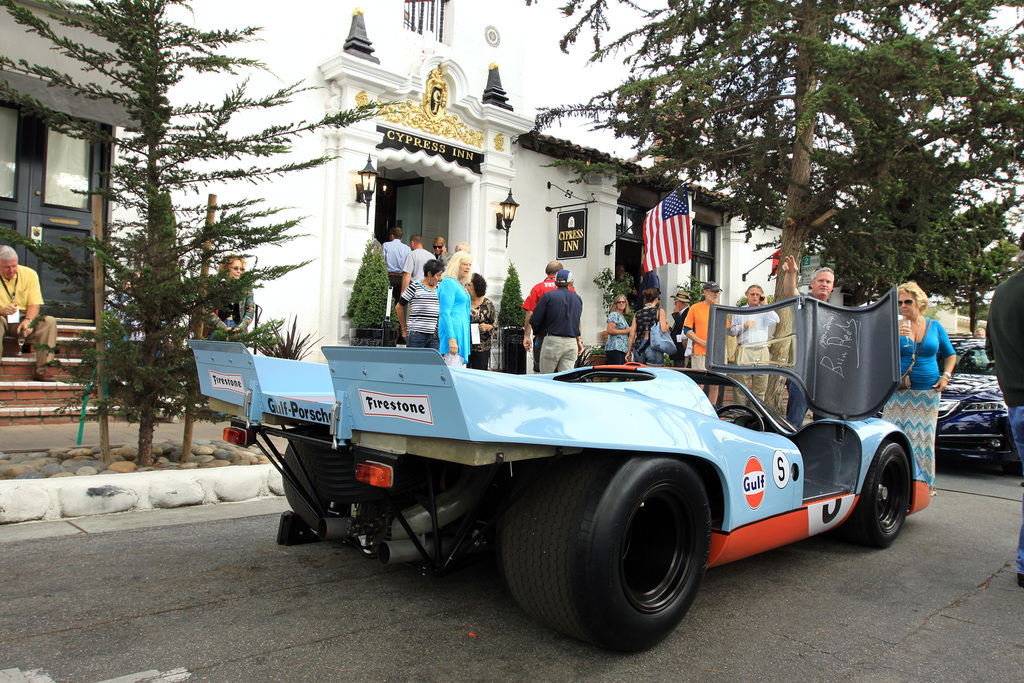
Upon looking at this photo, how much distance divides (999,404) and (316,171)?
950 centimetres

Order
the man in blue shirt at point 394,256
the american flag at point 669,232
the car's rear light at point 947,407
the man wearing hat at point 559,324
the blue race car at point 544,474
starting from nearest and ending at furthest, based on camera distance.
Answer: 1. the blue race car at point 544,474
2. the car's rear light at point 947,407
3. the man wearing hat at point 559,324
4. the man in blue shirt at point 394,256
5. the american flag at point 669,232

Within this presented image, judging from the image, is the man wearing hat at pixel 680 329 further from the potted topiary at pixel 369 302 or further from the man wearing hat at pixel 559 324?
the potted topiary at pixel 369 302

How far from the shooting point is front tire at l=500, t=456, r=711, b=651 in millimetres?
2488

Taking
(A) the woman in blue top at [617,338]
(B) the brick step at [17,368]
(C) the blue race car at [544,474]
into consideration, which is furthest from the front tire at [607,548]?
(A) the woman in blue top at [617,338]

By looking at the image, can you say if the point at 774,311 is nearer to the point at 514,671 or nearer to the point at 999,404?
the point at 514,671

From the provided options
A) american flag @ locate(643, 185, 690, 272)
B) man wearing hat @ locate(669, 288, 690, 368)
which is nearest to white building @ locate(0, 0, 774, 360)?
american flag @ locate(643, 185, 690, 272)

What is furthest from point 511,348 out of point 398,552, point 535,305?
point 398,552

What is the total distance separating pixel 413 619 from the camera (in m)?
2.93

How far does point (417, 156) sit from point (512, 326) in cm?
341

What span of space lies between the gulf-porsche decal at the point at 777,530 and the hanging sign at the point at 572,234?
1000 centimetres

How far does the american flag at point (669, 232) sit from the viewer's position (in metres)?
12.1

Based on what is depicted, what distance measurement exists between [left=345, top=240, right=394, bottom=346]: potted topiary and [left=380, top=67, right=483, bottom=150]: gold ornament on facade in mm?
2529

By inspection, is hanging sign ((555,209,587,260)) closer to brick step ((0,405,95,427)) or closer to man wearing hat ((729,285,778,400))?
brick step ((0,405,95,427))

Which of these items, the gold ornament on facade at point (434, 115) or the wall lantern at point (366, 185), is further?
the gold ornament on facade at point (434, 115)
